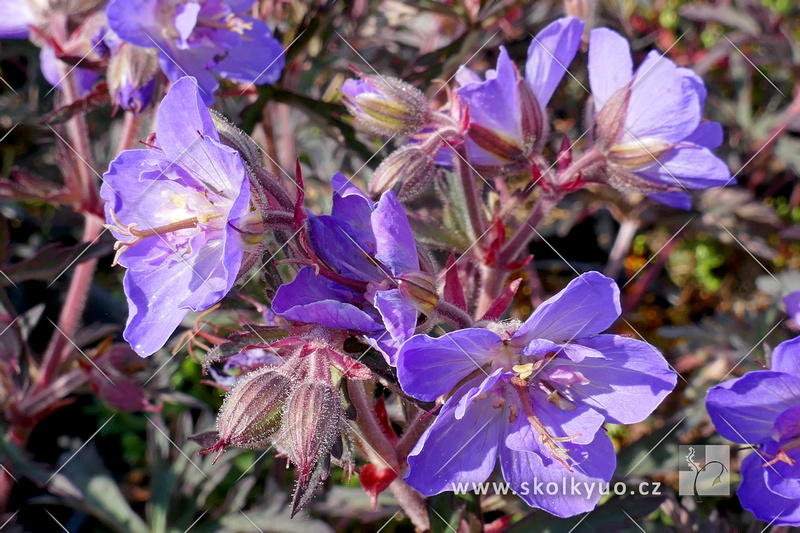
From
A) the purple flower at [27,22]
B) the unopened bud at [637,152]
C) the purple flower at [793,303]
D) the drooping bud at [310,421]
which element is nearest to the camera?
the drooping bud at [310,421]

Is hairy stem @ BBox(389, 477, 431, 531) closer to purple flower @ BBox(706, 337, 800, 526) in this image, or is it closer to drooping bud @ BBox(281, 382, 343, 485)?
drooping bud @ BBox(281, 382, 343, 485)

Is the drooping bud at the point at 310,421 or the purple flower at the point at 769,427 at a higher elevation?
the drooping bud at the point at 310,421

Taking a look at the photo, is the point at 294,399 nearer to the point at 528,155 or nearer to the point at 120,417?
the point at 528,155

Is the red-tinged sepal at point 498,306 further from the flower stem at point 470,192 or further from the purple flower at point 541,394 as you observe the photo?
the flower stem at point 470,192

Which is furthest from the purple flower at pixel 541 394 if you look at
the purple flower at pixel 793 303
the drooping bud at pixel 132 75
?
the drooping bud at pixel 132 75

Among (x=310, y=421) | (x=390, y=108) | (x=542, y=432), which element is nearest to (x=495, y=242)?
(x=390, y=108)

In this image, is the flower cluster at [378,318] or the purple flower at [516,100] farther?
the purple flower at [516,100]

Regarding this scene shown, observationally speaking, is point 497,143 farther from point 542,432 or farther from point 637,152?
point 542,432
